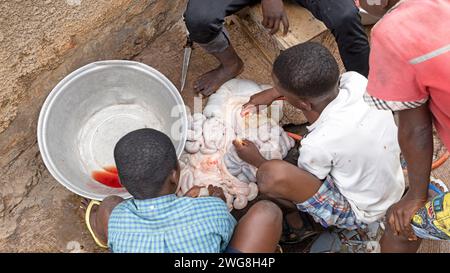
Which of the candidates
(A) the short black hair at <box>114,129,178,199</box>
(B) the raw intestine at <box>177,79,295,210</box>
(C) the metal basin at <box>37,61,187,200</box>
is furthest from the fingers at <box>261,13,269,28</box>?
(A) the short black hair at <box>114,129,178,199</box>

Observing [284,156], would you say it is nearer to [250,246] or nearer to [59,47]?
[250,246]

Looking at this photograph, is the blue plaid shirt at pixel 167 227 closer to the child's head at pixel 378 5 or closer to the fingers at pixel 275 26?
the child's head at pixel 378 5

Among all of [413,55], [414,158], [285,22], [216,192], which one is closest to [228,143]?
[216,192]

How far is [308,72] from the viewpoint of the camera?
5.67 feet

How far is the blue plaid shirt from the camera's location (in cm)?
158

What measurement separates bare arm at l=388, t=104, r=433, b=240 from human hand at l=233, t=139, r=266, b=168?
587mm

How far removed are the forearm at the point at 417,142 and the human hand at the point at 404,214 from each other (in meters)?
0.06

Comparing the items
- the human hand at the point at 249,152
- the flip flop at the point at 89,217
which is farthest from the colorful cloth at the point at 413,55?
the flip flop at the point at 89,217

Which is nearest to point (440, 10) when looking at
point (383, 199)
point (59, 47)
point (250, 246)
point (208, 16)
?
point (383, 199)

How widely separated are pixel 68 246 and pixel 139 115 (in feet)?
2.25

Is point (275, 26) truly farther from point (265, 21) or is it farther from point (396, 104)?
point (396, 104)

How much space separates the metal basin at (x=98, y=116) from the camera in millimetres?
2152

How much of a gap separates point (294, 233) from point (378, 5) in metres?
1.08

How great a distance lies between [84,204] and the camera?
2.30 metres
